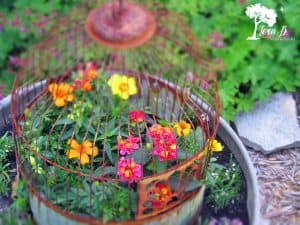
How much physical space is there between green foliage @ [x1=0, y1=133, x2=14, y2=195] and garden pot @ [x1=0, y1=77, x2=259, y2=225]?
128 millimetres

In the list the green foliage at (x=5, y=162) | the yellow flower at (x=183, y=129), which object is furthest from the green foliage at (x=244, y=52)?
the green foliage at (x=5, y=162)

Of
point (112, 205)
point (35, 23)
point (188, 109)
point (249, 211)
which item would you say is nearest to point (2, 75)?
point (35, 23)

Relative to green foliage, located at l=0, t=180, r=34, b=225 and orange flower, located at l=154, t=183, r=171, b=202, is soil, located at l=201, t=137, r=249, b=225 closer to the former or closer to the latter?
orange flower, located at l=154, t=183, r=171, b=202

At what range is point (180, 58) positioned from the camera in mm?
2812

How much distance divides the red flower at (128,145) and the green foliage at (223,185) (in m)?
0.34

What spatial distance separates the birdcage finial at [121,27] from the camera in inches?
65.4

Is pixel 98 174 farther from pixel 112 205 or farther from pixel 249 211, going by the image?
pixel 249 211

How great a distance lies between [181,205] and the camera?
2.07 metres

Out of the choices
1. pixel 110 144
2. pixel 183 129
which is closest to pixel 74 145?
pixel 110 144

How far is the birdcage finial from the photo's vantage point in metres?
1.66

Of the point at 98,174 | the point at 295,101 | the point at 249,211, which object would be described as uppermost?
the point at 295,101

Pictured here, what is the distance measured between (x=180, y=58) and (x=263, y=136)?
1.78 feet

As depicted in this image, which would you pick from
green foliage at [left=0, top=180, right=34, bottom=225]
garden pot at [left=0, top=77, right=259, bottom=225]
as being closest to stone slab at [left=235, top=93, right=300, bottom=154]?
garden pot at [left=0, top=77, right=259, bottom=225]

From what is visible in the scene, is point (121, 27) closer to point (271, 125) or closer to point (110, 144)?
point (110, 144)
